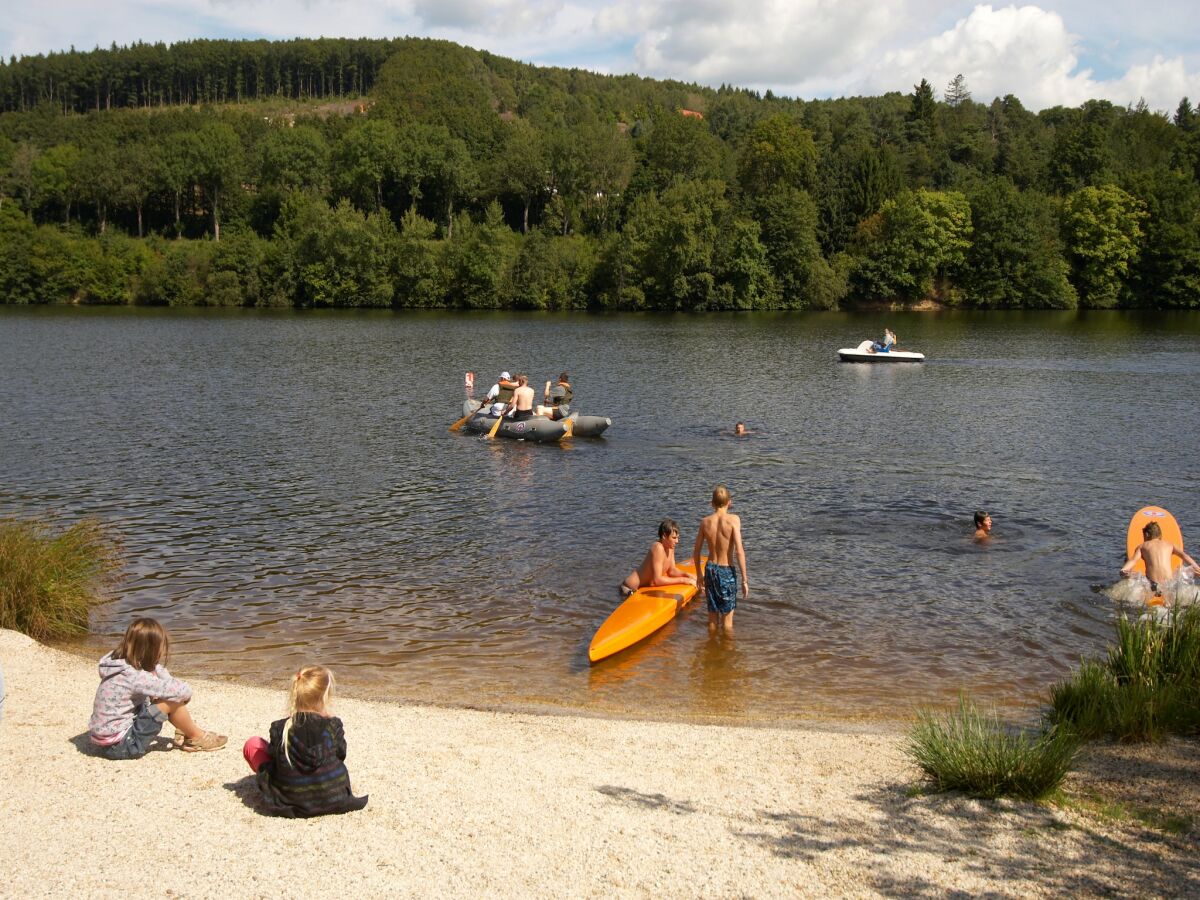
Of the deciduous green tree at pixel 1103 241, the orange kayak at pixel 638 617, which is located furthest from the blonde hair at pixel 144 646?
the deciduous green tree at pixel 1103 241

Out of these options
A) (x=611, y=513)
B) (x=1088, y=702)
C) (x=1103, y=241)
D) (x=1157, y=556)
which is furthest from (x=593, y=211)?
(x=1088, y=702)

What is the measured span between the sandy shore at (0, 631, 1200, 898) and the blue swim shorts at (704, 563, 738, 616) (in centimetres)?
353

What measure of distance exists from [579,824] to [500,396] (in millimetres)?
21276

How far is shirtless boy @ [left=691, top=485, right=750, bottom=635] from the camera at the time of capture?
11.5m

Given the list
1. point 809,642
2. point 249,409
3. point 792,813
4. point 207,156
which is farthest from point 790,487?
point 207,156

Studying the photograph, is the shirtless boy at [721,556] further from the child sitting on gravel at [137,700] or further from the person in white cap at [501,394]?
the person in white cap at [501,394]

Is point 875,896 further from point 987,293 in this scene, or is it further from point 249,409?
point 987,293

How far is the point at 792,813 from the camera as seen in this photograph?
656cm

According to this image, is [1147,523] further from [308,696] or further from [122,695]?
[122,695]

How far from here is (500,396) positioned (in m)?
27.1

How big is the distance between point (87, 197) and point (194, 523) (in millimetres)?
88315

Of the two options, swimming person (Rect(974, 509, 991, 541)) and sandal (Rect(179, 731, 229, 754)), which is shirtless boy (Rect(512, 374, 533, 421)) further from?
sandal (Rect(179, 731, 229, 754))

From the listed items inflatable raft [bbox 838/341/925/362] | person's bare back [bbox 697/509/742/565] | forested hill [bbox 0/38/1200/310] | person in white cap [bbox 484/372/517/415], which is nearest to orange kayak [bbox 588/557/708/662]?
person's bare back [bbox 697/509/742/565]

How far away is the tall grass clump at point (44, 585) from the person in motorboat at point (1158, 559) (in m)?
12.5
